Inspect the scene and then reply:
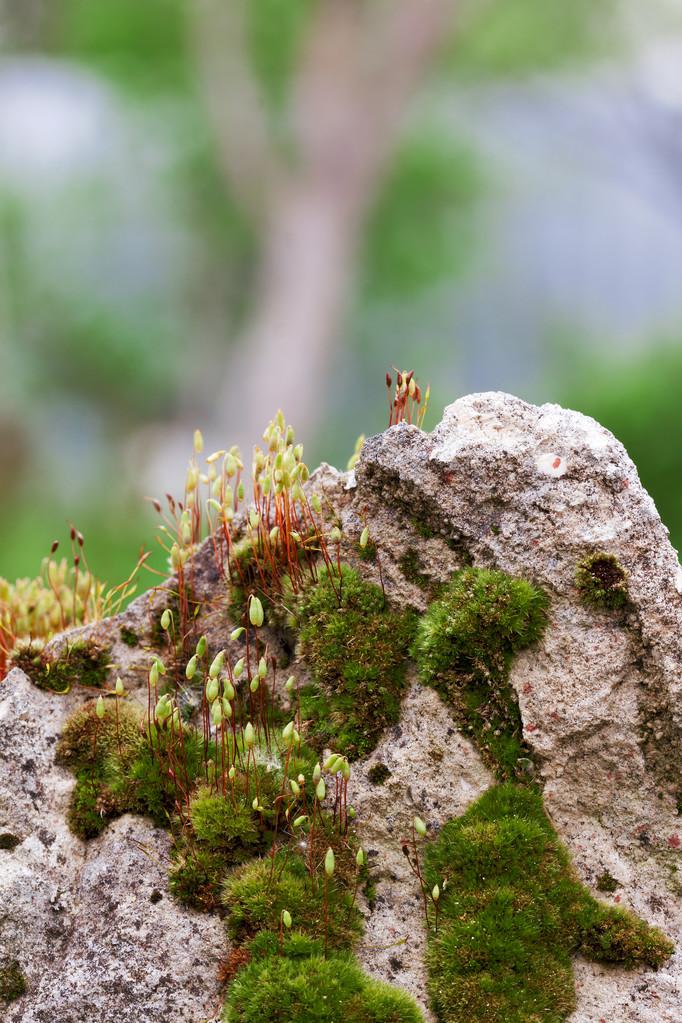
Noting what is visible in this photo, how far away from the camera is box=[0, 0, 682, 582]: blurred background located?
1772cm

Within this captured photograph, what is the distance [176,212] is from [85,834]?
18337mm

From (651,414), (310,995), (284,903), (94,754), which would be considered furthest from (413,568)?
(651,414)

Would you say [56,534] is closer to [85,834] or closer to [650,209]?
[650,209]

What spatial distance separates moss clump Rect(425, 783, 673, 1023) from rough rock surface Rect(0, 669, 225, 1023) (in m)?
0.79

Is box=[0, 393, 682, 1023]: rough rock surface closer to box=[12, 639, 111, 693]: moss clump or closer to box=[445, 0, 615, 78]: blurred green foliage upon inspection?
box=[12, 639, 111, 693]: moss clump

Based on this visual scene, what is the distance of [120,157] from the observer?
2000 centimetres

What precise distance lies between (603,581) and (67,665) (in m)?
2.18

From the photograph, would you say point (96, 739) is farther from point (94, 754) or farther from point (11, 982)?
point (11, 982)

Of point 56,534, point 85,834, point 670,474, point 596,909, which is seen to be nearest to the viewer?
point 596,909

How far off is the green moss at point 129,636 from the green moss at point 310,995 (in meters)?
1.46

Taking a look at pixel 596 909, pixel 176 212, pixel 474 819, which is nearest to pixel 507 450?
pixel 474 819

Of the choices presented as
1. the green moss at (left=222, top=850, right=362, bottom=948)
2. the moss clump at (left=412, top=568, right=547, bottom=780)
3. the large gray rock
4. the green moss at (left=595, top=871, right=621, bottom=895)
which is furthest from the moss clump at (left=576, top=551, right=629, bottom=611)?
the green moss at (left=222, top=850, right=362, bottom=948)

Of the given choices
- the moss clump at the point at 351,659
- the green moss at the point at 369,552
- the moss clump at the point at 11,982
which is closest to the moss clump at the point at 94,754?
the moss clump at the point at 11,982

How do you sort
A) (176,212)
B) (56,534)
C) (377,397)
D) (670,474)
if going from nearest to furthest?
(670,474)
(56,534)
(176,212)
(377,397)
